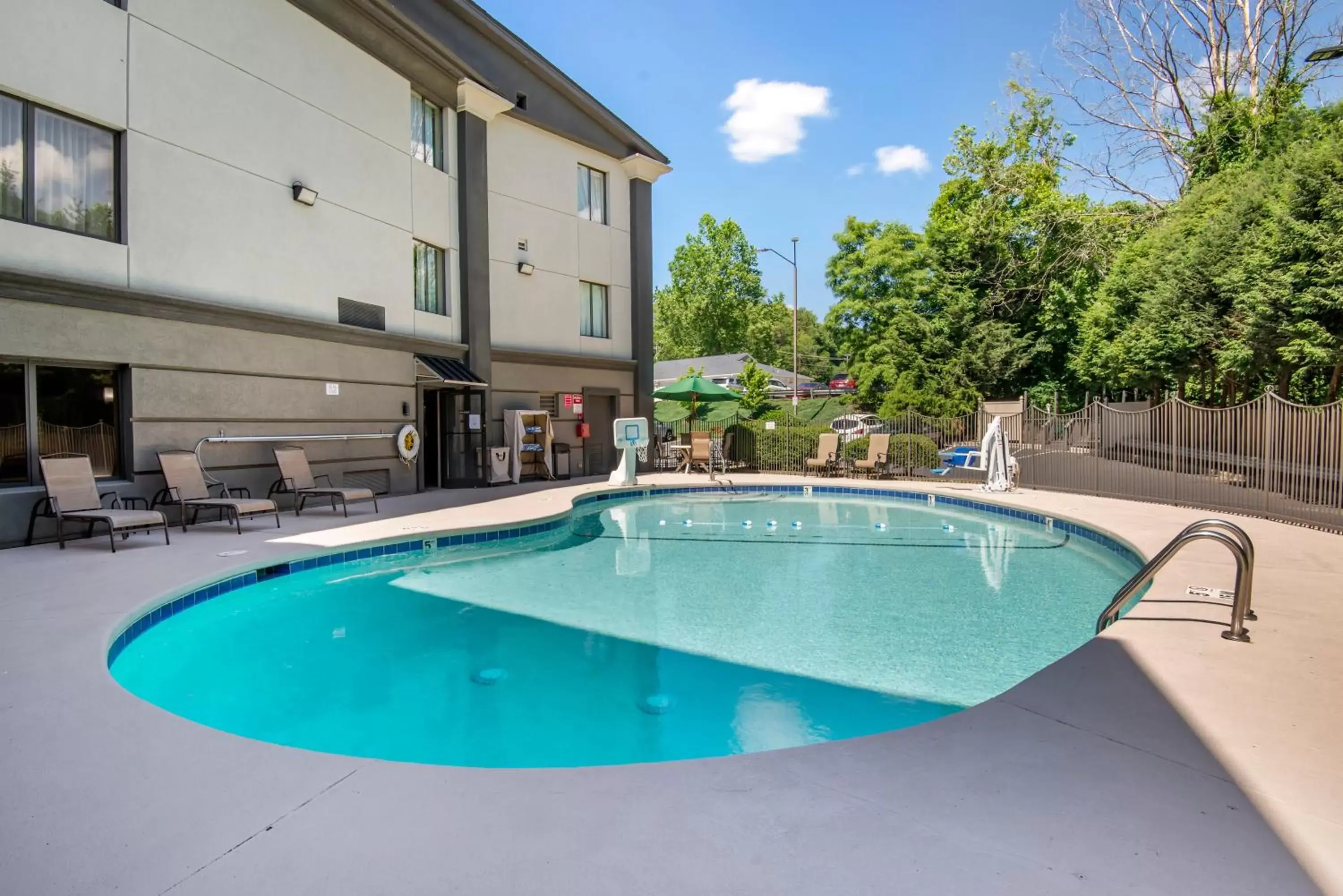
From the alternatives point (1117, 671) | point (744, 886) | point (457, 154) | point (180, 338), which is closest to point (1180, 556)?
point (1117, 671)

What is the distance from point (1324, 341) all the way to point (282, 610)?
14.0 metres

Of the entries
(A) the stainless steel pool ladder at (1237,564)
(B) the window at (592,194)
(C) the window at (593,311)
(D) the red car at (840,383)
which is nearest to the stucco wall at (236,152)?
(C) the window at (593,311)

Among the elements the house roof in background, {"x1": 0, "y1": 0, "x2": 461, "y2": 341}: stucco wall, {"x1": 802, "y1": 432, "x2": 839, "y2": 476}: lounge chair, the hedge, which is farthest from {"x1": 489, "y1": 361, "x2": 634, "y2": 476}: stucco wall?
the house roof in background

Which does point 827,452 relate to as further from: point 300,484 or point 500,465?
point 300,484

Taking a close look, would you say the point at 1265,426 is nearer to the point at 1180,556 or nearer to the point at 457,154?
the point at 1180,556

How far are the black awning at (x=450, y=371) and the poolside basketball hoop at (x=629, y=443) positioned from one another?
2.59 metres

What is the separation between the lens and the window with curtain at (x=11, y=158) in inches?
273

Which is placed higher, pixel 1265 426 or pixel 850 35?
pixel 850 35

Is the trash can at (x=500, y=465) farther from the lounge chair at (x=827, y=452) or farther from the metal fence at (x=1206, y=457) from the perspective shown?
the metal fence at (x=1206, y=457)

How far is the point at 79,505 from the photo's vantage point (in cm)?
714

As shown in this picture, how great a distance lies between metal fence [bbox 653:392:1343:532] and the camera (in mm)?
8273

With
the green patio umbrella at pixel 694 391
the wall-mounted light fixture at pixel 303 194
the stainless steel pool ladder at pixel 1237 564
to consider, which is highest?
the wall-mounted light fixture at pixel 303 194

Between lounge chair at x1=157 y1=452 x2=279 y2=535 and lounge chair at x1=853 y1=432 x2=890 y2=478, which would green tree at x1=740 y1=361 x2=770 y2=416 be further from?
lounge chair at x1=157 y1=452 x2=279 y2=535

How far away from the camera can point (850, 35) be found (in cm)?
1734
